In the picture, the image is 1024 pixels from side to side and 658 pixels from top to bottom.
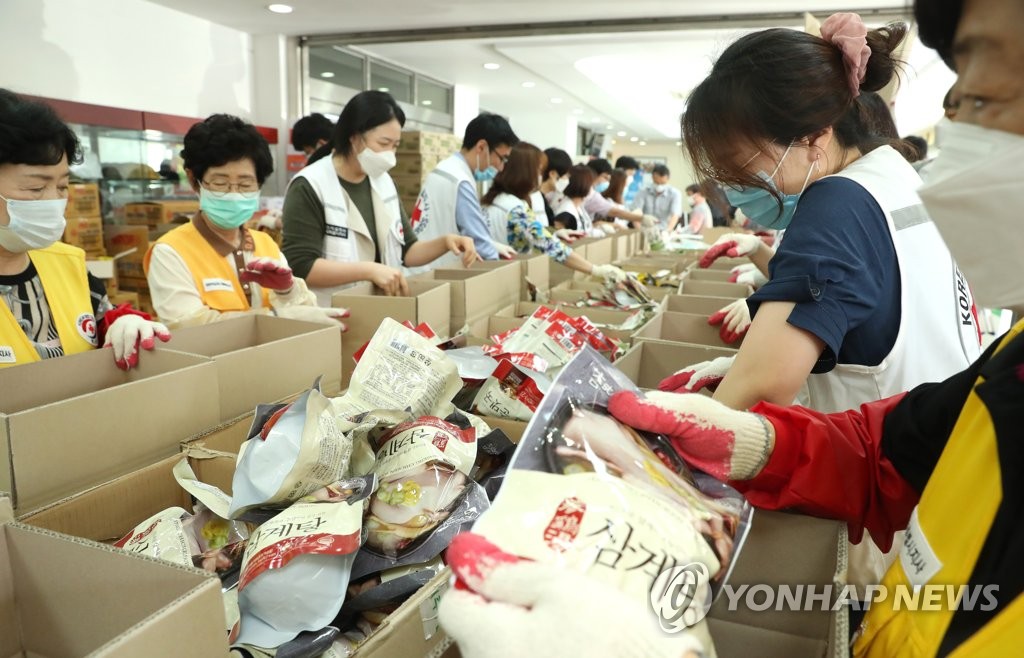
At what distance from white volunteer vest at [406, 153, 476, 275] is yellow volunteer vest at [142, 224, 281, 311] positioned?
4.30ft

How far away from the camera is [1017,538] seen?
0.50m

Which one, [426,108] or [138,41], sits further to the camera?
[426,108]

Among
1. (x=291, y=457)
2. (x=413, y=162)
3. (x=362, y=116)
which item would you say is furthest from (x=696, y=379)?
(x=413, y=162)

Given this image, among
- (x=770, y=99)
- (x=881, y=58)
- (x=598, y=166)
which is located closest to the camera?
(x=770, y=99)

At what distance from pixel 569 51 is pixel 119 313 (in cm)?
616

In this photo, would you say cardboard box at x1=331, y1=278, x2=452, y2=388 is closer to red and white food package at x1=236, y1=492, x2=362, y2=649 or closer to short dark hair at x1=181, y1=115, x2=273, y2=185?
short dark hair at x1=181, y1=115, x2=273, y2=185

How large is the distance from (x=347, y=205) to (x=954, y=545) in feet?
7.10

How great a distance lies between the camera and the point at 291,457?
37.1 inches

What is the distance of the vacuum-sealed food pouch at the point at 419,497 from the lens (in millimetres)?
888

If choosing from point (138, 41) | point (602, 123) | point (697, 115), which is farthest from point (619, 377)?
point (602, 123)

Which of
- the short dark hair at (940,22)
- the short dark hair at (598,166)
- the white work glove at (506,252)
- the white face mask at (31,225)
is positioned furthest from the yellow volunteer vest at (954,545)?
the short dark hair at (598,166)

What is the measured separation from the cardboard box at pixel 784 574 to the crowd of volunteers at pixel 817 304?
26mm

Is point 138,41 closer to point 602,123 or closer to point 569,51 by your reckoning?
point 569,51

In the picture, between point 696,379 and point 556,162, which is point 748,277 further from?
point 556,162
